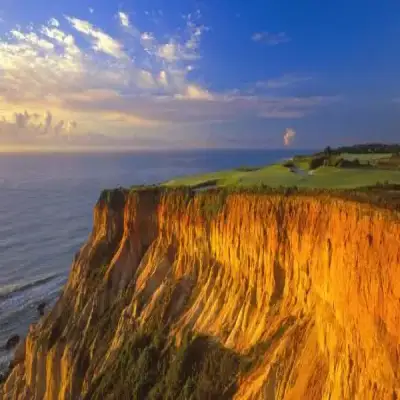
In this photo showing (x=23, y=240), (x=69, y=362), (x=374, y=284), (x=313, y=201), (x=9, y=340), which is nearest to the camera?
(x=374, y=284)

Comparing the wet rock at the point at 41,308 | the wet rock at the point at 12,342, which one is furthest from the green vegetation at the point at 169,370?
the wet rock at the point at 41,308

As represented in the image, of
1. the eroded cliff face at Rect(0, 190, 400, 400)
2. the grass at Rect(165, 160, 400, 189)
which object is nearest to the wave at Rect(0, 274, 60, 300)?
the eroded cliff face at Rect(0, 190, 400, 400)

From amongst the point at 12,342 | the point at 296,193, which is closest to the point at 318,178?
the point at 296,193

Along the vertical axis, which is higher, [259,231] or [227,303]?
[259,231]

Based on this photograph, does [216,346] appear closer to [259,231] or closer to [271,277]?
[271,277]

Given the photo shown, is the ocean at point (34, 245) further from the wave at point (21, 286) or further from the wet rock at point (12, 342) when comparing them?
the wet rock at point (12, 342)

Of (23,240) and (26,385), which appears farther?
(23,240)

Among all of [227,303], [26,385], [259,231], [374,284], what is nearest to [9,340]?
[26,385]

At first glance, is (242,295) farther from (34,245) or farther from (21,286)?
(34,245)
